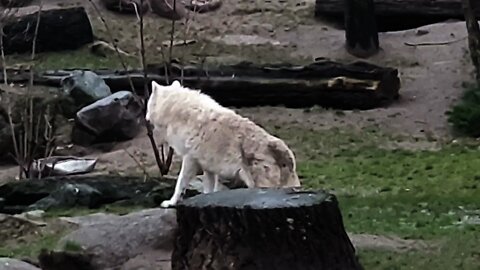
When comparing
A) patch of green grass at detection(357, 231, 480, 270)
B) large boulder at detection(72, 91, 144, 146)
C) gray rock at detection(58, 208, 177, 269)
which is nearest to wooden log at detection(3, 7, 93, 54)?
large boulder at detection(72, 91, 144, 146)

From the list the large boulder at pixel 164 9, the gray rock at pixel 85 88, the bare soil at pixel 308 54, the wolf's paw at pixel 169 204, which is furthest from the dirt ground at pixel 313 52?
the wolf's paw at pixel 169 204

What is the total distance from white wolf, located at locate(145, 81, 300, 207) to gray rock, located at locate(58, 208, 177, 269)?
0.80 meters

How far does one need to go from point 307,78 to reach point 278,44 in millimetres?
3497

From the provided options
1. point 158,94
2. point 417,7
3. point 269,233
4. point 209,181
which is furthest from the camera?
→ point 417,7

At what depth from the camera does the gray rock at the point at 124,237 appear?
6730 millimetres

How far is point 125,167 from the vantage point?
12914 millimetres

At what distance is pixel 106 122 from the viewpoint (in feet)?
47.0

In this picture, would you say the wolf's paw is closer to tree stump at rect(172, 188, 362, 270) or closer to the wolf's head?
the wolf's head

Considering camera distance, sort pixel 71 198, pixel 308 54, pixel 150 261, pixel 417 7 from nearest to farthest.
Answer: pixel 150 261
pixel 71 198
pixel 308 54
pixel 417 7

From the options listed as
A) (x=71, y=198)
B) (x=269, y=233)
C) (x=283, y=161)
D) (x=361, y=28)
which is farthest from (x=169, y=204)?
(x=361, y=28)

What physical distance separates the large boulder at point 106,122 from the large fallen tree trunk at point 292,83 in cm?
134

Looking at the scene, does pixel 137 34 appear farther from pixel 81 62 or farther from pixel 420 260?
pixel 420 260

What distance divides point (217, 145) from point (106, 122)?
6606mm

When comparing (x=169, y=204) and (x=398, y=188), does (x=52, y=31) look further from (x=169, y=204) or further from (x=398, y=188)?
(x=169, y=204)
